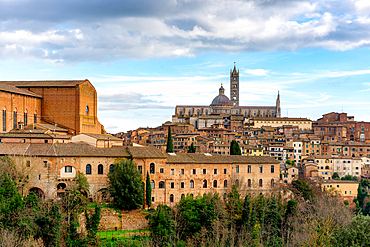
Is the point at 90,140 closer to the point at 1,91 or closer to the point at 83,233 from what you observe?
the point at 1,91

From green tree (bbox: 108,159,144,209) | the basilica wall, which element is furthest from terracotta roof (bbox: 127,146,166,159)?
the basilica wall

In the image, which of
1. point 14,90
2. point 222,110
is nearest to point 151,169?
point 14,90

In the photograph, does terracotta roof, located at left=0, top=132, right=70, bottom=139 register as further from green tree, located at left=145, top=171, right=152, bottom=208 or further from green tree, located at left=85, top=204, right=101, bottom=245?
green tree, located at left=85, top=204, right=101, bottom=245

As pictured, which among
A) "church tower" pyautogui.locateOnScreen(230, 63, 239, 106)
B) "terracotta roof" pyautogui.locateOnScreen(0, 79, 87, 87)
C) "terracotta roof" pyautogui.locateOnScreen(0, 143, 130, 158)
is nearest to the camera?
"terracotta roof" pyautogui.locateOnScreen(0, 143, 130, 158)

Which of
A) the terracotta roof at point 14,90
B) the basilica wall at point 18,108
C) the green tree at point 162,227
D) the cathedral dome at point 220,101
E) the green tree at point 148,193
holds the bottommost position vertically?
the green tree at point 162,227

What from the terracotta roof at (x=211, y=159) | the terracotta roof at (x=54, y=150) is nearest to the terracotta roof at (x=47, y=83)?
the terracotta roof at (x=54, y=150)

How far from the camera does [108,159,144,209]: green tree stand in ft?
86.4

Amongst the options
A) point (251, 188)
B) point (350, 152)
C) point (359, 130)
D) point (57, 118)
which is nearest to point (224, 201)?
point (251, 188)

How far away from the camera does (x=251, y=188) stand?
1264 inches

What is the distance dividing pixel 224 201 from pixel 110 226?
8688mm

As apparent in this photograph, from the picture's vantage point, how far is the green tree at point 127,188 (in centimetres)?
2634

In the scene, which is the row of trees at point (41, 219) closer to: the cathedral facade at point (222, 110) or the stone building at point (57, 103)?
the stone building at point (57, 103)

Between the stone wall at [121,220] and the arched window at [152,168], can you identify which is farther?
the arched window at [152,168]

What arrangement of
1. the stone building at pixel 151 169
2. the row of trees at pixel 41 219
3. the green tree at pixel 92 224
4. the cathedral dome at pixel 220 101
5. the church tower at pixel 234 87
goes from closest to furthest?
the row of trees at pixel 41 219 < the green tree at pixel 92 224 < the stone building at pixel 151 169 < the cathedral dome at pixel 220 101 < the church tower at pixel 234 87
